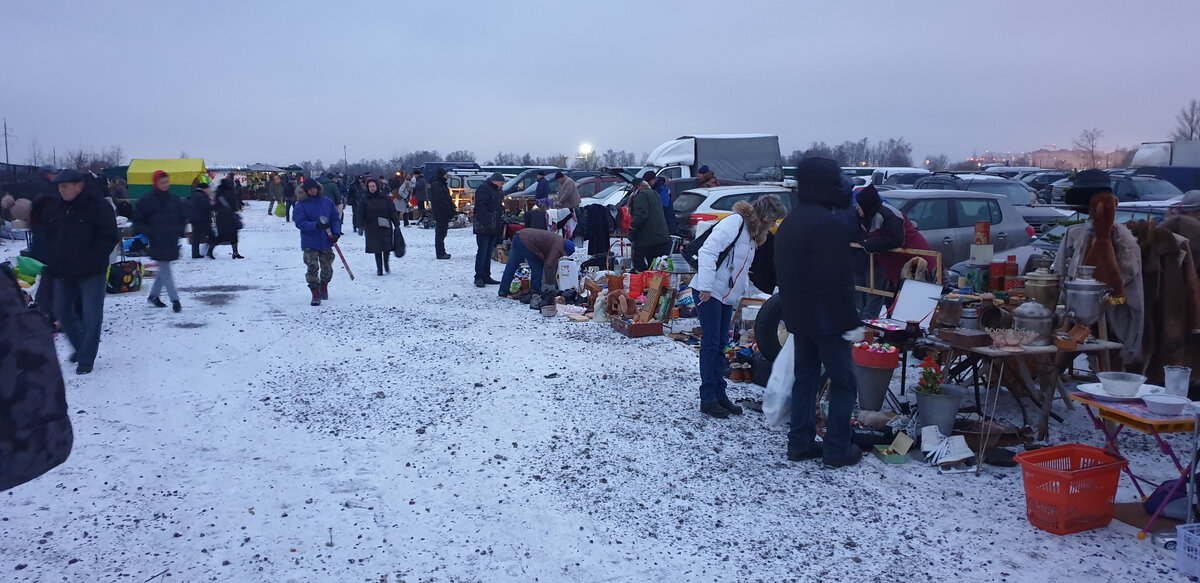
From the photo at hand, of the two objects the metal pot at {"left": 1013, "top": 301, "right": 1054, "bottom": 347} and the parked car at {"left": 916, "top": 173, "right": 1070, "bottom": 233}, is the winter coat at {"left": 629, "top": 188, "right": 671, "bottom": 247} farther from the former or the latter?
the metal pot at {"left": 1013, "top": 301, "right": 1054, "bottom": 347}

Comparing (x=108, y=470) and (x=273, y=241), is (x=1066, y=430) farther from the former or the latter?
(x=273, y=241)

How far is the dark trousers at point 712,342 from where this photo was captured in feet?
19.2

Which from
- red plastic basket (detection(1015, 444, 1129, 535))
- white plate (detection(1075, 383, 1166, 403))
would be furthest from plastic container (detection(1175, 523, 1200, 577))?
white plate (detection(1075, 383, 1166, 403))

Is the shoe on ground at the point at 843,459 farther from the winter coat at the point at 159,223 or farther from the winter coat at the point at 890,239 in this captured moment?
the winter coat at the point at 159,223

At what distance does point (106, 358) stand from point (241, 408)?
98.2 inches

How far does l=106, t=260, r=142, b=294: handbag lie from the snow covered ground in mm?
4275

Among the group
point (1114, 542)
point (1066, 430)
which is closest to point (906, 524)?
point (1114, 542)

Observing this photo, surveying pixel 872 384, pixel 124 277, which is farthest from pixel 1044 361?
pixel 124 277

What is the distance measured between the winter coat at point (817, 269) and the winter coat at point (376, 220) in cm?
973

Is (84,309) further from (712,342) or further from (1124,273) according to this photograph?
(1124,273)

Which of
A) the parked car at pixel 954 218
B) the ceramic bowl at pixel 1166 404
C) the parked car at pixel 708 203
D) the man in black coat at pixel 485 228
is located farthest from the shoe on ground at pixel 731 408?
→ the man in black coat at pixel 485 228

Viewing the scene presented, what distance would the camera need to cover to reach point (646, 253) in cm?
1135

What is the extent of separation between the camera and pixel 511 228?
1382cm

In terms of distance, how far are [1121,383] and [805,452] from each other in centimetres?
186
